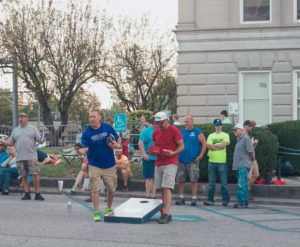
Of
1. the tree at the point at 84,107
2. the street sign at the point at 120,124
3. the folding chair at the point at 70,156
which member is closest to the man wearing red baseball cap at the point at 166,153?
the street sign at the point at 120,124

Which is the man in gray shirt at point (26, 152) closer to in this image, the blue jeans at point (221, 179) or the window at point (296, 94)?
the blue jeans at point (221, 179)

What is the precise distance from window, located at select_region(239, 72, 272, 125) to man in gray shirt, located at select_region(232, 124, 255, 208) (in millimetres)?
9802

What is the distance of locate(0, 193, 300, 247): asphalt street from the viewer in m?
7.29

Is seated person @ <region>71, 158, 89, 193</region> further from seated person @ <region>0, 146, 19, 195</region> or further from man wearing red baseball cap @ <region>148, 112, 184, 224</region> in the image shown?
man wearing red baseball cap @ <region>148, 112, 184, 224</region>

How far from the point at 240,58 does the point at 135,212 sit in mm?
12968

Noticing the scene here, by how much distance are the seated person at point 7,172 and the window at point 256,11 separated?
11462 millimetres

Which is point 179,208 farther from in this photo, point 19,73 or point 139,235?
point 19,73

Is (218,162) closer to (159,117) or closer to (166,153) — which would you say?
(166,153)

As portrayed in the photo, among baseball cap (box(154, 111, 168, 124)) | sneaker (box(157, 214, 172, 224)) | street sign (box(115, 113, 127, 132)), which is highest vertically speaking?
baseball cap (box(154, 111, 168, 124))

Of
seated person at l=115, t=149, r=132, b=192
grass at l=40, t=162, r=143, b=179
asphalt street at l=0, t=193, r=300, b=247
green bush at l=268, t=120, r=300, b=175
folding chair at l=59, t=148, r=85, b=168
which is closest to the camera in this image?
asphalt street at l=0, t=193, r=300, b=247

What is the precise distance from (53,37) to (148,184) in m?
20.8

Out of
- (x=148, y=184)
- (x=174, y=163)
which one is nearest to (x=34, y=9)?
(x=148, y=184)

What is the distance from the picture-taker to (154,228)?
834 centimetres

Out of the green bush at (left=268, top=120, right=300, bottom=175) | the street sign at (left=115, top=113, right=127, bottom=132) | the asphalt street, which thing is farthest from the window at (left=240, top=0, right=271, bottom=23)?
the asphalt street
